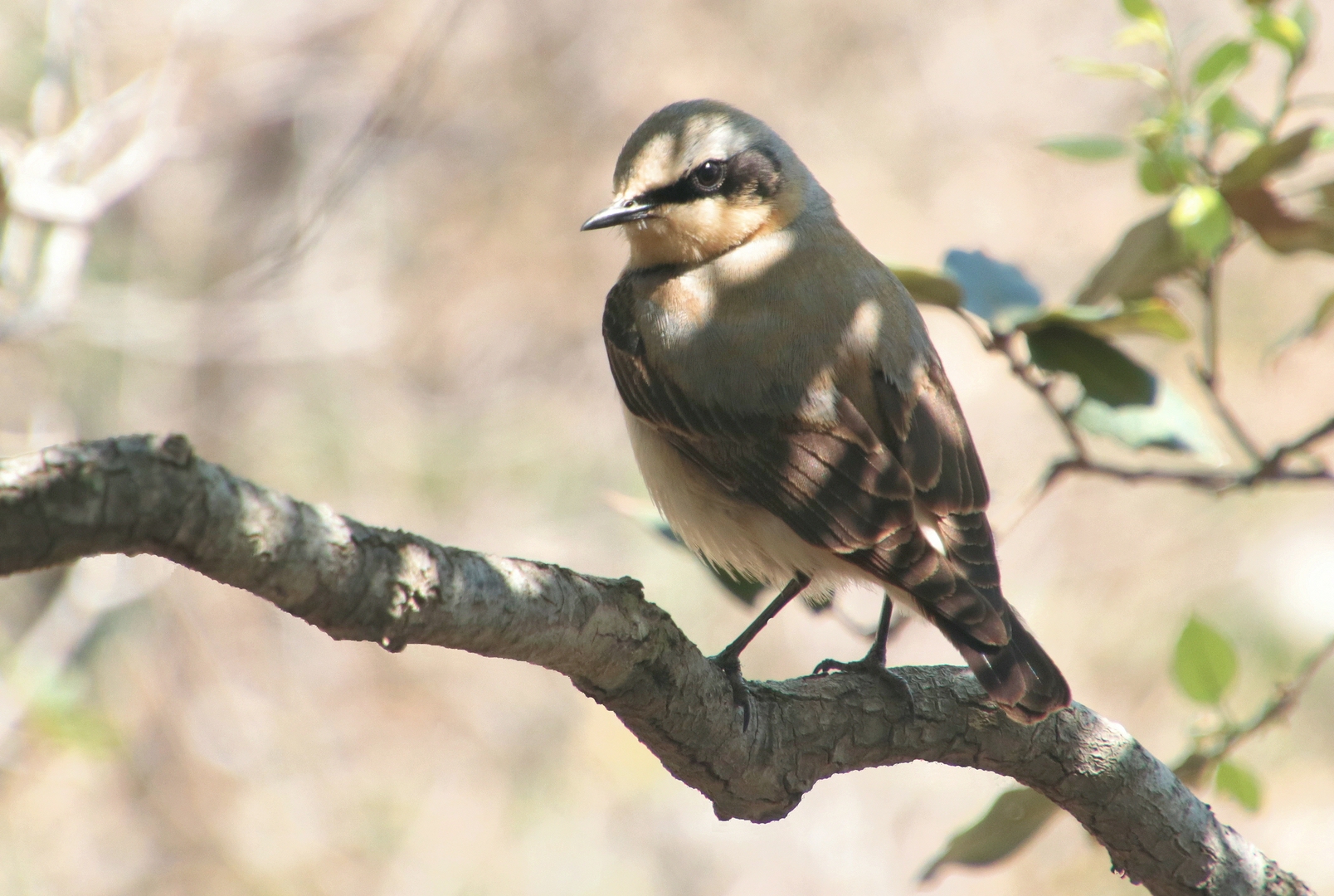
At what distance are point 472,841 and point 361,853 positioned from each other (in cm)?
64

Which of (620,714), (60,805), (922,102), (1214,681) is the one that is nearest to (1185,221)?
(1214,681)

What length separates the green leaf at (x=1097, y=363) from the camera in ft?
10.2

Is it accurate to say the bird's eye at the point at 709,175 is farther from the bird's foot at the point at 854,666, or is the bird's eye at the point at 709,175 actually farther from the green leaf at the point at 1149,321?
the bird's foot at the point at 854,666

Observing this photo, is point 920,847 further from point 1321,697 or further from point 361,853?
point 361,853

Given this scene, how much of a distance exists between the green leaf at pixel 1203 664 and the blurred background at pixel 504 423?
3772 millimetres

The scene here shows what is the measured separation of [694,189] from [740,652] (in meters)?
1.45

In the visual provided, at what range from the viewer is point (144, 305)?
271 inches

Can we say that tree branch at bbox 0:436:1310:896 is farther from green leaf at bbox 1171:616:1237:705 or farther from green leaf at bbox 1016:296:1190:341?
green leaf at bbox 1016:296:1190:341

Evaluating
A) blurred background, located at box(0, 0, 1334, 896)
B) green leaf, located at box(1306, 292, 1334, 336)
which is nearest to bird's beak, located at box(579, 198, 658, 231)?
green leaf, located at box(1306, 292, 1334, 336)

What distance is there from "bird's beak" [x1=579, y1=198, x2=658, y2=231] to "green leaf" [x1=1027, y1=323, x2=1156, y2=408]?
122 cm

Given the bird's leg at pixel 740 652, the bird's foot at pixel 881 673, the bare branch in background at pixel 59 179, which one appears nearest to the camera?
the bird's leg at pixel 740 652

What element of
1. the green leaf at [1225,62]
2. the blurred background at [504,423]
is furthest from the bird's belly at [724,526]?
the blurred background at [504,423]

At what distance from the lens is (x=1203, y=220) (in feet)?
9.62

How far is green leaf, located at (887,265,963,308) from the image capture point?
10.2ft
